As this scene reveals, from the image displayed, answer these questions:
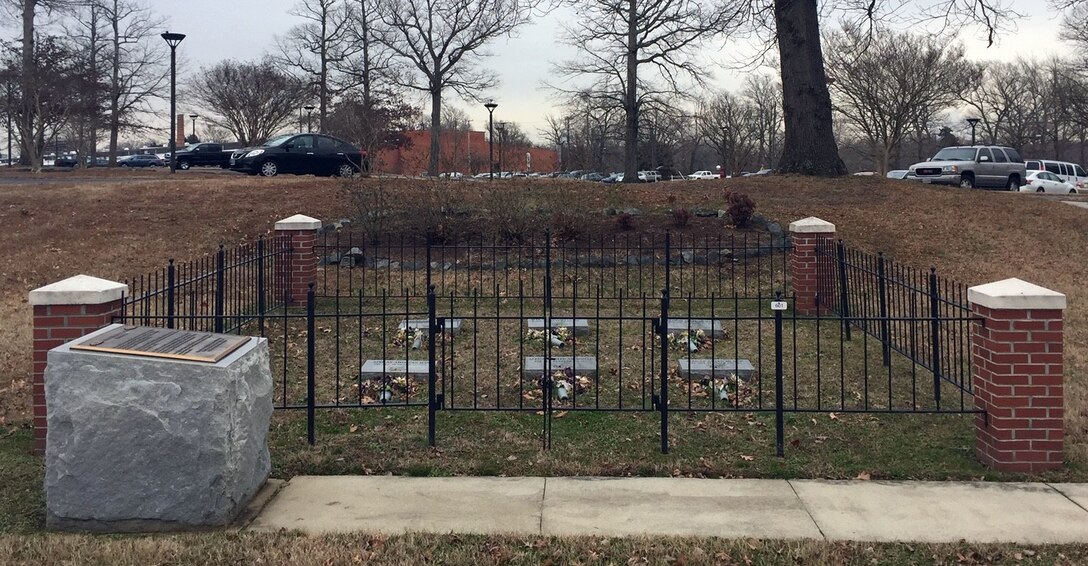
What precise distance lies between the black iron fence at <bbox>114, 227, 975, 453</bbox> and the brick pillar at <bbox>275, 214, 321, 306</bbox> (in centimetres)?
17

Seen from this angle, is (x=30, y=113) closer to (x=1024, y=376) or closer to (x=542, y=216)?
(x=542, y=216)

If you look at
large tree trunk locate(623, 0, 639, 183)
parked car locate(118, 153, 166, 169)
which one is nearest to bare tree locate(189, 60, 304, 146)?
parked car locate(118, 153, 166, 169)

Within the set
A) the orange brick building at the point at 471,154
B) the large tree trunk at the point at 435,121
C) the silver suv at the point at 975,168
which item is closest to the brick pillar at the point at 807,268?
the orange brick building at the point at 471,154

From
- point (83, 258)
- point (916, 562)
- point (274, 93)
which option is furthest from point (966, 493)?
point (274, 93)

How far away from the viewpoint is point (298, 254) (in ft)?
36.4

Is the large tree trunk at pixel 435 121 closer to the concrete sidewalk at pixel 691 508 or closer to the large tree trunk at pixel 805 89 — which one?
the large tree trunk at pixel 805 89

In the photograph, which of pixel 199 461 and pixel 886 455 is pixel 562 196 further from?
pixel 199 461

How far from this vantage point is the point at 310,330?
18.9 feet

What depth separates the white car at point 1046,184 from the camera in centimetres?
3206

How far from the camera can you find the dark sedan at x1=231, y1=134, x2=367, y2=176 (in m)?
22.8

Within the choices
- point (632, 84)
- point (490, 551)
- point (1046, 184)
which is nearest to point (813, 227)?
point (490, 551)

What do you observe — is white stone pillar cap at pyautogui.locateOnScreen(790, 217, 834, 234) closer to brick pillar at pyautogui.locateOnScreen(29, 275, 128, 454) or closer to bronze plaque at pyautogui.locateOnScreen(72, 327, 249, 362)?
bronze plaque at pyautogui.locateOnScreen(72, 327, 249, 362)

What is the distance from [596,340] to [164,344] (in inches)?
163

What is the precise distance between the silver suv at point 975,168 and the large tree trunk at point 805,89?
25.9ft
